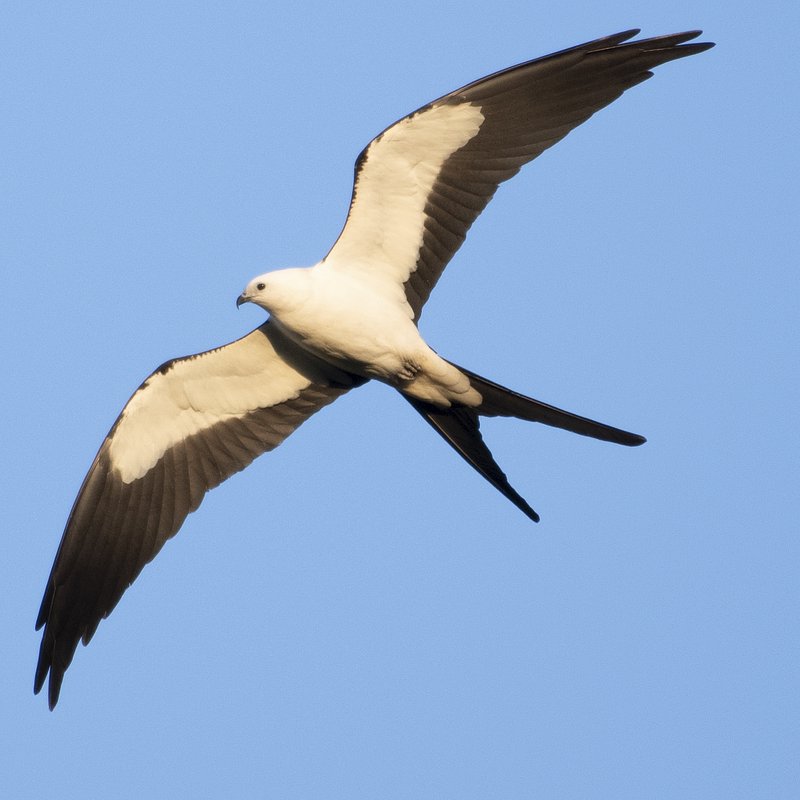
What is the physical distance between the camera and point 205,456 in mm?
9352

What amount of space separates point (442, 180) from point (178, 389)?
2397mm

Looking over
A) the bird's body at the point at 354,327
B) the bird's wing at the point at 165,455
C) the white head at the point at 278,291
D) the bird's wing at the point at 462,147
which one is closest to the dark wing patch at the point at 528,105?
the bird's wing at the point at 462,147

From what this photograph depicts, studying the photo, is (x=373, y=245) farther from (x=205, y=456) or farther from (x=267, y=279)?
(x=205, y=456)

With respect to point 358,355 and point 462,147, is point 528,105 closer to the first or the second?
point 462,147

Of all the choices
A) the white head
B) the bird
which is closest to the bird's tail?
the bird

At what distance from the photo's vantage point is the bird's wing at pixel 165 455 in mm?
9023

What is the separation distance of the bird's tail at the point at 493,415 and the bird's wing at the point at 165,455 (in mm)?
905

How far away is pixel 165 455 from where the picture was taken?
932 cm

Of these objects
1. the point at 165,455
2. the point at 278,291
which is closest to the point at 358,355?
the point at 278,291

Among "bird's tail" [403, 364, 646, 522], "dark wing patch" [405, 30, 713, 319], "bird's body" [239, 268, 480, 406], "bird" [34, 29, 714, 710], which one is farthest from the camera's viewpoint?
"bird's body" [239, 268, 480, 406]

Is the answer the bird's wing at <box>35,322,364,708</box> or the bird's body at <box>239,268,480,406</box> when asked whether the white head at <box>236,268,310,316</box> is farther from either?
the bird's wing at <box>35,322,364,708</box>

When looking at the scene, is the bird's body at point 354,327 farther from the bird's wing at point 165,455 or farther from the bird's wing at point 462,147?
the bird's wing at point 165,455

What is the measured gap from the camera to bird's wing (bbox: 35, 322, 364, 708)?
355 inches

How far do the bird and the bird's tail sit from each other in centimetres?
1
